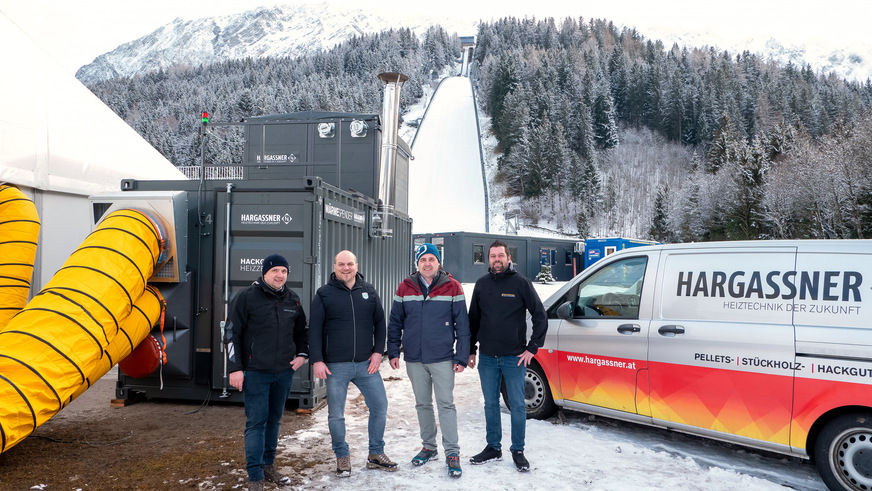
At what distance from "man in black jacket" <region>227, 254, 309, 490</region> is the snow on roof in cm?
625

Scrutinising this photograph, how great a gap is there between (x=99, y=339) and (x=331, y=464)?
88.4 inches

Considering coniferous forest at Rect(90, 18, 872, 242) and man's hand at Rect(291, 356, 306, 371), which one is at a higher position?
coniferous forest at Rect(90, 18, 872, 242)

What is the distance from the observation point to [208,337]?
641 centimetres

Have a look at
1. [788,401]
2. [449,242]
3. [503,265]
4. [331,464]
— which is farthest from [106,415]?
[449,242]

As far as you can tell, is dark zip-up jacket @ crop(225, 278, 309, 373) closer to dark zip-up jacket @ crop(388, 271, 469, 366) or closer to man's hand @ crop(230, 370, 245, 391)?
man's hand @ crop(230, 370, 245, 391)

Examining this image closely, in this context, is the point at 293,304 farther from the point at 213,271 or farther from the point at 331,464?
the point at 213,271

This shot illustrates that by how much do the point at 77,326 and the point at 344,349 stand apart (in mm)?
2258

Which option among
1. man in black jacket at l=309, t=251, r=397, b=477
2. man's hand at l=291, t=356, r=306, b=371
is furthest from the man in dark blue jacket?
man's hand at l=291, t=356, r=306, b=371

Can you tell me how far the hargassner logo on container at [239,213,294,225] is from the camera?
6.28 metres

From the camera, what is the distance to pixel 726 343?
14.3 ft

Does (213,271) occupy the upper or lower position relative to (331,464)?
upper

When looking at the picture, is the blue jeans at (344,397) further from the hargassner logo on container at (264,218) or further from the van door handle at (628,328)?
the hargassner logo on container at (264,218)

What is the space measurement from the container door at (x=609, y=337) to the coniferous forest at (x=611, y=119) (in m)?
30.1

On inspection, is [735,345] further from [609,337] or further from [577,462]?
[577,462]
